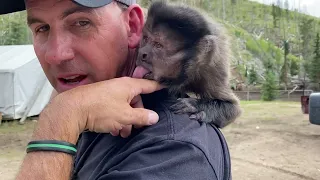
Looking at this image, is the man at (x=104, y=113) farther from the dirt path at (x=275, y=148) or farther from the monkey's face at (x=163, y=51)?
the dirt path at (x=275, y=148)

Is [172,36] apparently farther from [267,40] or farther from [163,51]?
[267,40]

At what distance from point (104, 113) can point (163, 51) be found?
97 cm

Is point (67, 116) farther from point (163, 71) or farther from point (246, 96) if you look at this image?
point (246, 96)

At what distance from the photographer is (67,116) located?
4.78ft

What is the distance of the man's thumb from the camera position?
1.52 metres

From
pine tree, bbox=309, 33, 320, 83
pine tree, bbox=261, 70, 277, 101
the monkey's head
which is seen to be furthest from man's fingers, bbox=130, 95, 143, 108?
pine tree, bbox=309, 33, 320, 83

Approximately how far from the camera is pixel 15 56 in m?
13.8

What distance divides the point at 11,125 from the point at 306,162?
834 centimetres

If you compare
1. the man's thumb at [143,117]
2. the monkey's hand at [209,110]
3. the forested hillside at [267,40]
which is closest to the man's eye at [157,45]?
the monkey's hand at [209,110]

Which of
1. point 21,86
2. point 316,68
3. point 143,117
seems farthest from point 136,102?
point 316,68

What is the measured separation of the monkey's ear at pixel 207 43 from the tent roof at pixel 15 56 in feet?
37.1

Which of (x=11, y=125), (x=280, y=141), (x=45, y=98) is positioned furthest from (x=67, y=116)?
(x=45, y=98)

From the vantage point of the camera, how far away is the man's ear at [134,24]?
1.88 metres

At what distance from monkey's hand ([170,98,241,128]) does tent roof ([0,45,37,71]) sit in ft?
36.7
